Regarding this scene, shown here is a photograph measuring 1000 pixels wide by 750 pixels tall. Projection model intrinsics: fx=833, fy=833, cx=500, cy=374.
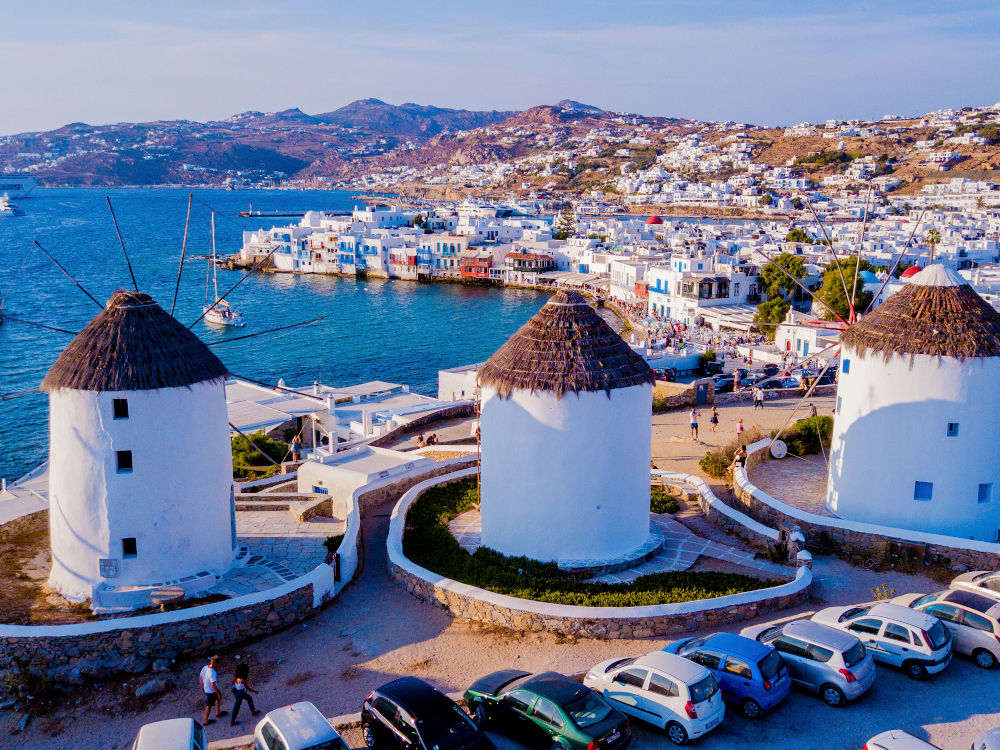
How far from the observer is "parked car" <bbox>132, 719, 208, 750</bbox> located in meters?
9.47

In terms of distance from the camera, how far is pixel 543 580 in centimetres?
1542

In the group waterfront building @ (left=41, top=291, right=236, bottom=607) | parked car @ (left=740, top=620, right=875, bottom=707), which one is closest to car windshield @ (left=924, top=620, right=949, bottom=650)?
parked car @ (left=740, top=620, right=875, bottom=707)

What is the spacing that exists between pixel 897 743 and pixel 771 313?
5486 centimetres

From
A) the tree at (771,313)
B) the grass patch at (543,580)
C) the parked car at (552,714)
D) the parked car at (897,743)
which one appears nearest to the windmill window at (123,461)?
the grass patch at (543,580)

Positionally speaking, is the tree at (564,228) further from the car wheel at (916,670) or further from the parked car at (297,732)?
the parked car at (297,732)

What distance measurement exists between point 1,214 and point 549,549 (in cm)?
21853

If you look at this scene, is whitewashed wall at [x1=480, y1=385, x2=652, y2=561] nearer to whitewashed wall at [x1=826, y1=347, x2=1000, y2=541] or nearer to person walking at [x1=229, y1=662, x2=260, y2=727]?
whitewashed wall at [x1=826, y1=347, x2=1000, y2=541]

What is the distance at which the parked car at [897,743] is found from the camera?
9008mm

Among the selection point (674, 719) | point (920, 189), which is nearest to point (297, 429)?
point (674, 719)

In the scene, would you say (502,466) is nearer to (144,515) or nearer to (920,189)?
(144,515)

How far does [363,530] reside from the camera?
62.2 feet

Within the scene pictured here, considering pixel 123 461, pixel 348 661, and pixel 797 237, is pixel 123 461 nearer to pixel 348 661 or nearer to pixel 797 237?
pixel 348 661

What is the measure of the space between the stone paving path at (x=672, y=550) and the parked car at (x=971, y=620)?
3.14 metres

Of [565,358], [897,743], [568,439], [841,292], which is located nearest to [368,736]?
[897,743]
